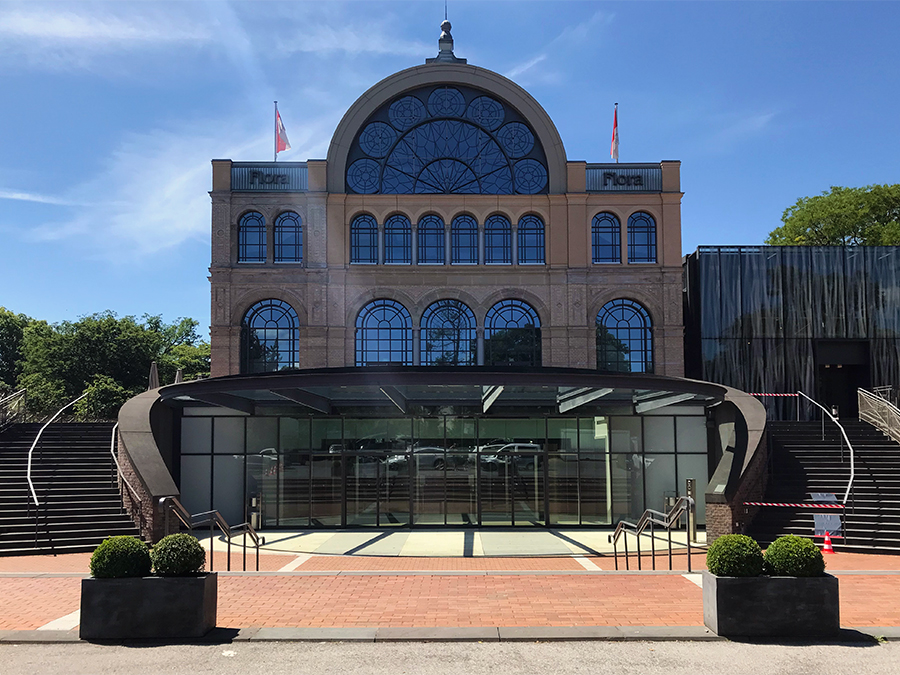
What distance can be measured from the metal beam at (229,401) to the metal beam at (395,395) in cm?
437

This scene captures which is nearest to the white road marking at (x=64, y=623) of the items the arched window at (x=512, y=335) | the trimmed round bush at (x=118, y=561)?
the trimmed round bush at (x=118, y=561)

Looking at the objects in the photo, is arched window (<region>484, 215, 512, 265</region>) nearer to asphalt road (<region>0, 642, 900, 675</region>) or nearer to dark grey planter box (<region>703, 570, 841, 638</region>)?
dark grey planter box (<region>703, 570, 841, 638</region>)

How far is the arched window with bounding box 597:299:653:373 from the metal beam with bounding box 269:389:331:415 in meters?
15.4

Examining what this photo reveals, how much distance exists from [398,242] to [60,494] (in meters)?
18.4

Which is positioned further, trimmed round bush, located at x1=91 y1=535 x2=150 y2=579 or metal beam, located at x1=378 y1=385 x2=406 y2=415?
metal beam, located at x1=378 y1=385 x2=406 y2=415

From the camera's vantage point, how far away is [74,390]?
5109cm

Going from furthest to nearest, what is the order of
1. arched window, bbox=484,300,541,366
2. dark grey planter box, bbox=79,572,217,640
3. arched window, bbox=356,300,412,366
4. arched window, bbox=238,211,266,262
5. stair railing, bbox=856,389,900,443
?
arched window, bbox=238,211,266,262 < arched window, bbox=356,300,412,366 < arched window, bbox=484,300,541,366 < stair railing, bbox=856,389,900,443 < dark grey planter box, bbox=79,572,217,640

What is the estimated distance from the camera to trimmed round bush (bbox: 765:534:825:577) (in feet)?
32.8

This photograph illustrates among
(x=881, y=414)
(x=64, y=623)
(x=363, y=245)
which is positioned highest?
(x=363, y=245)

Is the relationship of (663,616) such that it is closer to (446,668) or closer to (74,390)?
(446,668)

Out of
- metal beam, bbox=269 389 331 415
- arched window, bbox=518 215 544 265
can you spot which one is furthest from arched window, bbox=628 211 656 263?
metal beam, bbox=269 389 331 415

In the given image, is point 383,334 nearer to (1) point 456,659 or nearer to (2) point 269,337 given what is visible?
(2) point 269,337

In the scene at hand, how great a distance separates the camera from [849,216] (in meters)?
49.4

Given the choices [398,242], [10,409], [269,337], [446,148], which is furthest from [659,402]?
[10,409]
